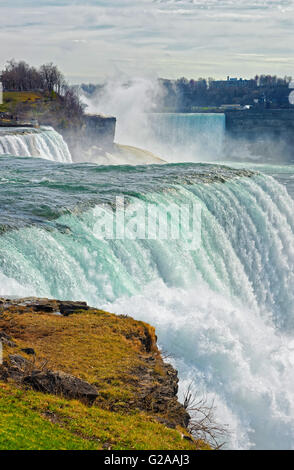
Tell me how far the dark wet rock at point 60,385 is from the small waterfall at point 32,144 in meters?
28.3

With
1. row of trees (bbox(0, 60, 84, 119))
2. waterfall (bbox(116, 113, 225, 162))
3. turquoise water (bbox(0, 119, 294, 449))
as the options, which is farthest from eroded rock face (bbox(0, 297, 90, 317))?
waterfall (bbox(116, 113, 225, 162))

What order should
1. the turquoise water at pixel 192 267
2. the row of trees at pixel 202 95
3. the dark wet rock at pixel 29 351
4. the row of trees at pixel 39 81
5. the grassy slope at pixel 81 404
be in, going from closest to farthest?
the grassy slope at pixel 81 404, the dark wet rock at pixel 29 351, the turquoise water at pixel 192 267, the row of trees at pixel 39 81, the row of trees at pixel 202 95

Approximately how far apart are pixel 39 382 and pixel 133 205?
43.2 ft

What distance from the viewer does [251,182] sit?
29656mm

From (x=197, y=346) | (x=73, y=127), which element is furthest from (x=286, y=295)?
(x=73, y=127)

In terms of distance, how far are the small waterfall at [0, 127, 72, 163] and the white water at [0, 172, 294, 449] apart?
16.3 m

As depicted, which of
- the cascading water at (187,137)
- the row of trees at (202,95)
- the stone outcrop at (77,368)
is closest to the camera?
the stone outcrop at (77,368)

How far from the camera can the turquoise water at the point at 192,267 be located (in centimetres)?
1430

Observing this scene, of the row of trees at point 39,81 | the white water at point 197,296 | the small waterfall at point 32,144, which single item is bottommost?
the white water at point 197,296

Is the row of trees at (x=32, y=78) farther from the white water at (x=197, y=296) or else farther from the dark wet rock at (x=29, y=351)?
the dark wet rock at (x=29, y=351)

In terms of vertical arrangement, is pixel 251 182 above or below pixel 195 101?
below

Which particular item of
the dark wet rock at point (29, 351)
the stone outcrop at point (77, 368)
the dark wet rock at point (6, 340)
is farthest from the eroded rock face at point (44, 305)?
the dark wet rock at point (29, 351)

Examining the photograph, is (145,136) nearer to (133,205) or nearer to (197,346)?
(133,205)

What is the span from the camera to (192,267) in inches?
803
